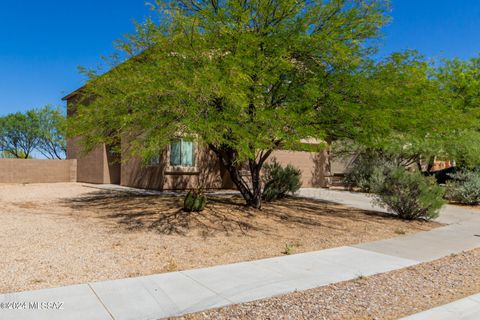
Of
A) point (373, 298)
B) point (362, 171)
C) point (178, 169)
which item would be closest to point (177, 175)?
point (178, 169)

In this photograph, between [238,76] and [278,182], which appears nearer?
[238,76]

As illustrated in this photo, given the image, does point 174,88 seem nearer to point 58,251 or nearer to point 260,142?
point 260,142

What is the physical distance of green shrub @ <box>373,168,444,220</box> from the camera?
12.3 m

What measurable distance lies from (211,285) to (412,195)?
9048 mm

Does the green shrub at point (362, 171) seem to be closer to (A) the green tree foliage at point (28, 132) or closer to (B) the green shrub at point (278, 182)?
(B) the green shrub at point (278, 182)

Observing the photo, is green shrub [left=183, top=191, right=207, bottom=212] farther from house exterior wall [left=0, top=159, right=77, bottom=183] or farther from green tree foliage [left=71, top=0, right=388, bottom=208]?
house exterior wall [left=0, top=159, right=77, bottom=183]

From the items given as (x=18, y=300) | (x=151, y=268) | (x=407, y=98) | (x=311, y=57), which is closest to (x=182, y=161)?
(x=311, y=57)

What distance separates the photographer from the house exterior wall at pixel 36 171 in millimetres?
24953

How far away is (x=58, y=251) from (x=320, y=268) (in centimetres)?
496

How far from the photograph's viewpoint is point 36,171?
25828mm

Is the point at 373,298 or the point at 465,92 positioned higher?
the point at 465,92

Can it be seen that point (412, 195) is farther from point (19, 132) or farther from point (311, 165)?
point (19, 132)

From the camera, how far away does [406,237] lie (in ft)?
33.2

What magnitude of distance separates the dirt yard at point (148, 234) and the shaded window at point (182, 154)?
3726 mm
